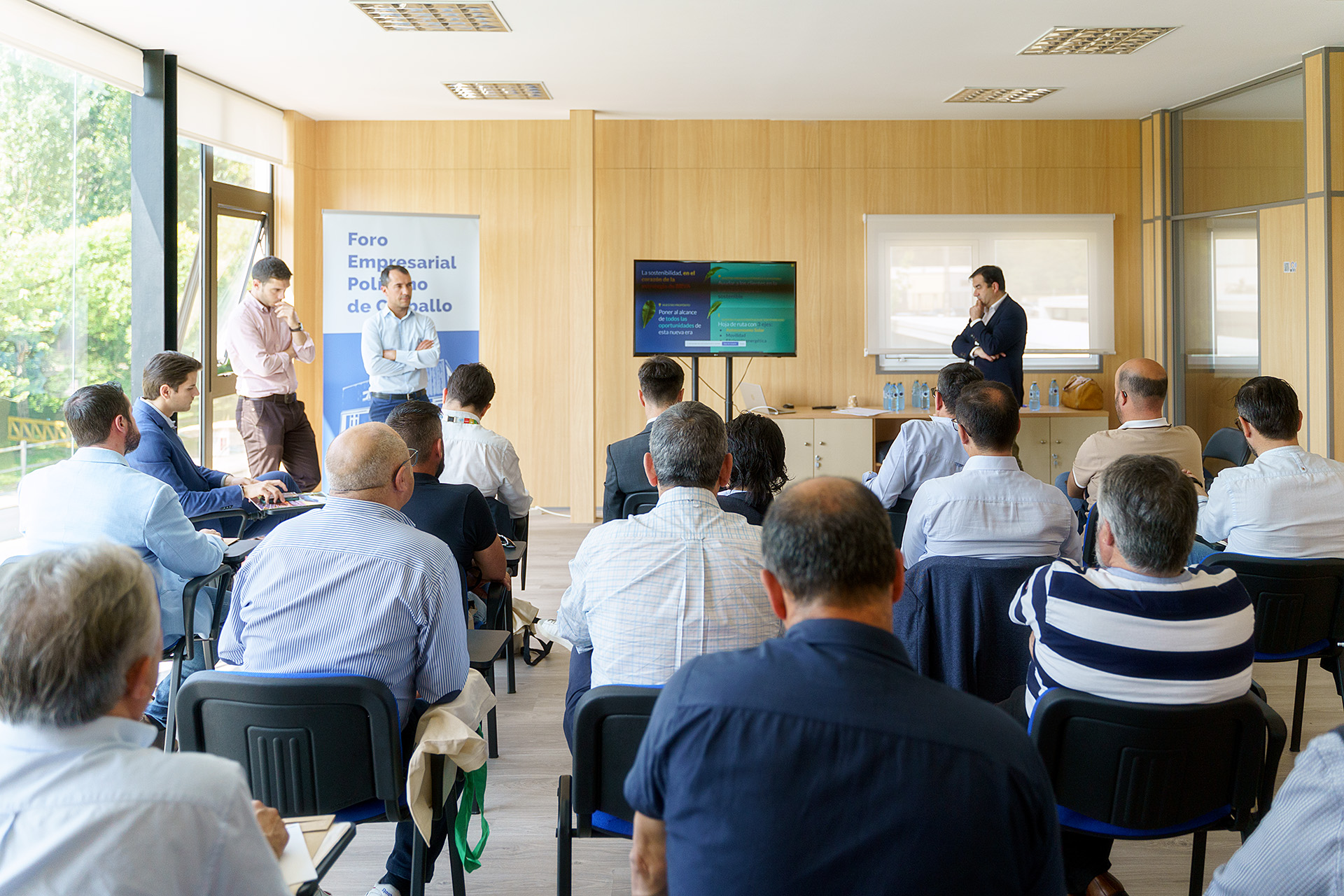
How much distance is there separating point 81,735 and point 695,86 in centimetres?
672

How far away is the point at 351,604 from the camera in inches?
85.4

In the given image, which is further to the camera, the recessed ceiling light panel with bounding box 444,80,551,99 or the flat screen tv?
the flat screen tv

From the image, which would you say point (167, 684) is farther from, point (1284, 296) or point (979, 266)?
point (1284, 296)

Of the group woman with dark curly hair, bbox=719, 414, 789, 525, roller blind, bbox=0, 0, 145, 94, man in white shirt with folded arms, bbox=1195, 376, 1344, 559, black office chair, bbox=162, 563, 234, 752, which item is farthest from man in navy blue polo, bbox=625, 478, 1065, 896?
roller blind, bbox=0, 0, 145, 94

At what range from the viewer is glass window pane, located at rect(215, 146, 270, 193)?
23.6 ft

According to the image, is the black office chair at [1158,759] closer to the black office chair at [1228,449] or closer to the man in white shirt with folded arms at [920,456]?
the man in white shirt with folded arms at [920,456]

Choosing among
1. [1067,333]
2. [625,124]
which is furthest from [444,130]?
[1067,333]

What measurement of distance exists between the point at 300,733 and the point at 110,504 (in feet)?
5.21

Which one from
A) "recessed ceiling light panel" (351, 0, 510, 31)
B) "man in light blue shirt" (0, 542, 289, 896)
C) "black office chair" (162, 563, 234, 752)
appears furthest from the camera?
"recessed ceiling light panel" (351, 0, 510, 31)

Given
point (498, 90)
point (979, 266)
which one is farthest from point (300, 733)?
point (979, 266)

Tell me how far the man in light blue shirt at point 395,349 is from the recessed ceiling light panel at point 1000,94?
433cm

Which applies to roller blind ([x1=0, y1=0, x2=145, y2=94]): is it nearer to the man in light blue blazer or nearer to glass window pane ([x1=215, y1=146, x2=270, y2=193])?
glass window pane ([x1=215, y1=146, x2=270, y2=193])

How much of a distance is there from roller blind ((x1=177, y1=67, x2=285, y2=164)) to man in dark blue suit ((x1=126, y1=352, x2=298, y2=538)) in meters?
3.07

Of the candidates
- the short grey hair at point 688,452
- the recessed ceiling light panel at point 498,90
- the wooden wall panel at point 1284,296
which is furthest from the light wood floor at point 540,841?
the recessed ceiling light panel at point 498,90
